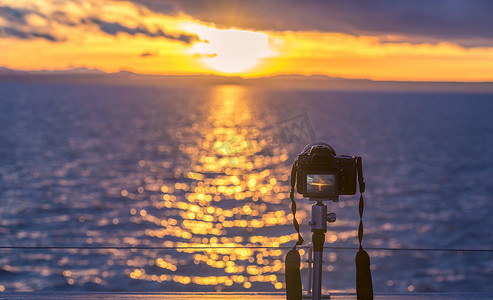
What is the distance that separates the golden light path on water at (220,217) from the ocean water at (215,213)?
0.10 metres

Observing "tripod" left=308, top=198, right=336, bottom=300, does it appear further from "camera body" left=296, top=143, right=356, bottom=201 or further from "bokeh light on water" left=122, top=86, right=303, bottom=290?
"bokeh light on water" left=122, top=86, right=303, bottom=290

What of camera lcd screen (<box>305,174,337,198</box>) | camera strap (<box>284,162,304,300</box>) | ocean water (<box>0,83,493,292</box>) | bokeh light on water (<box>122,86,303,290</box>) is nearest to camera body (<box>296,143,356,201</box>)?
camera lcd screen (<box>305,174,337,198</box>)

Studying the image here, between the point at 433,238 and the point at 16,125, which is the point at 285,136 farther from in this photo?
the point at 433,238

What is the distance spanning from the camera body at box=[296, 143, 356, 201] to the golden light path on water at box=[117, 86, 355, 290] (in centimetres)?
577

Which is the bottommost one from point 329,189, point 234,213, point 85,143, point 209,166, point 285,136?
point 329,189

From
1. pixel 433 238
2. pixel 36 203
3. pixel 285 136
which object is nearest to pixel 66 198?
pixel 36 203

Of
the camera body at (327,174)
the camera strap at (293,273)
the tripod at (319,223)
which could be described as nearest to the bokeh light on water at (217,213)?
the camera strap at (293,273)

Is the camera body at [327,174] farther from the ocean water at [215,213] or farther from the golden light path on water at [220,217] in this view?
the golden light path on water at [220,217]

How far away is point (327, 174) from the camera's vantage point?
4098mm

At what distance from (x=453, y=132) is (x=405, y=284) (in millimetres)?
66569

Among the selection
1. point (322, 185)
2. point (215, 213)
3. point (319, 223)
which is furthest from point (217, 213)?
point (322, 185)

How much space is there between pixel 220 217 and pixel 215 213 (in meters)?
1.07

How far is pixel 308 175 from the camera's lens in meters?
4.13

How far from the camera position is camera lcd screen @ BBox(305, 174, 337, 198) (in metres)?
4.09
